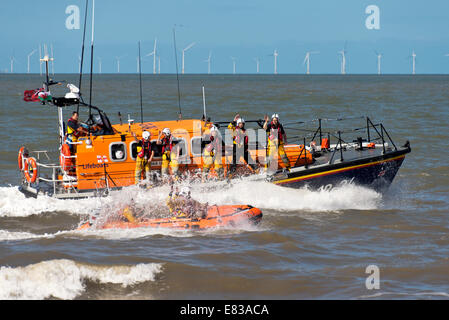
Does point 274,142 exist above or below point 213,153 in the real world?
above

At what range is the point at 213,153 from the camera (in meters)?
13.1

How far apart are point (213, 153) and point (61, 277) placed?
507 cm

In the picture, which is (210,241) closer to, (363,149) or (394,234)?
(394,234)

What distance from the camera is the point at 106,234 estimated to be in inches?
449

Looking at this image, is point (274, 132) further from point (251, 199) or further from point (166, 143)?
point (166, 143)

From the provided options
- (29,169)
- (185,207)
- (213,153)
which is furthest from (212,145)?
(29,169)

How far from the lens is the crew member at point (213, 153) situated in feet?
42.9

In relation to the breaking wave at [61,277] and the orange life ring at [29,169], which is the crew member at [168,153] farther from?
the breaking wave at [61,277]

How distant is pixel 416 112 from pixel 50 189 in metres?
30.4

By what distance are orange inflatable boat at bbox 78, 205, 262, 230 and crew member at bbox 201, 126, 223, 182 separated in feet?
5.88

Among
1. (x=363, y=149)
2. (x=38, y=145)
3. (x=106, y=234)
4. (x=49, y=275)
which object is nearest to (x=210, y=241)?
(x=106, y=234)

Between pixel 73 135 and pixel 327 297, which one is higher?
pixel 73 135

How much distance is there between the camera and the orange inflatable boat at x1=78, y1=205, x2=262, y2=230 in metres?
11.5

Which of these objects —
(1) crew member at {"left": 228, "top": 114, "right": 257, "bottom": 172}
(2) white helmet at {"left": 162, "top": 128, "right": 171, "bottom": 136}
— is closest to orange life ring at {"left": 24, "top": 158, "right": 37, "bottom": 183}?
(2) white helmet at {"left": 162, "top": 128, "right": 171, "bottom": 136}
